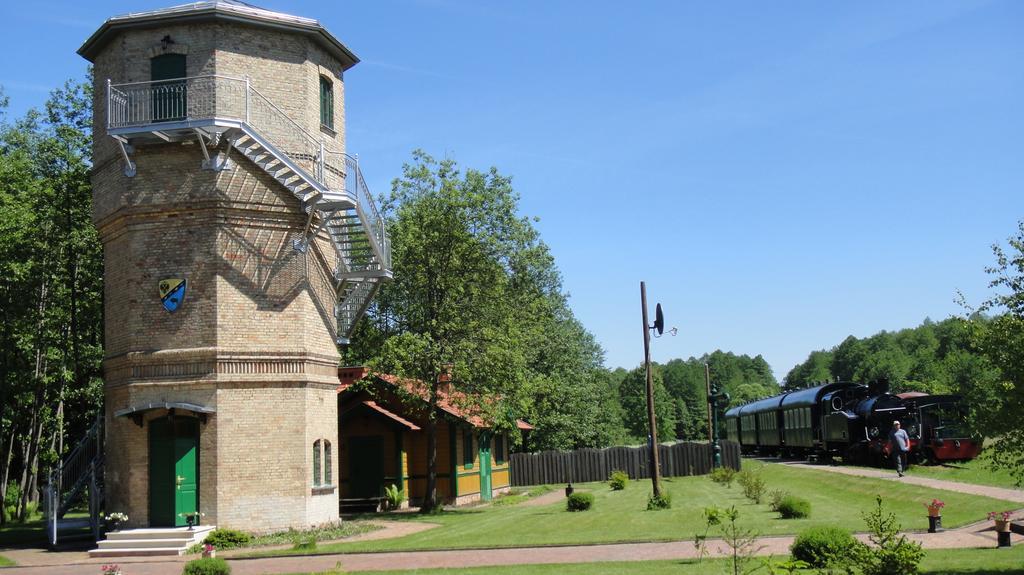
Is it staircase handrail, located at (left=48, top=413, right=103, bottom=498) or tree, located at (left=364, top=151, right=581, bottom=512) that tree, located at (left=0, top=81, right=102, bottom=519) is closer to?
staircase handrail, located at (left=48, top=413, right=103, bottom=498)

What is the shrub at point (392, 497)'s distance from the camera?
3269cm

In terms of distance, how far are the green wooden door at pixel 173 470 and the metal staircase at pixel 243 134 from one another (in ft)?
18.2

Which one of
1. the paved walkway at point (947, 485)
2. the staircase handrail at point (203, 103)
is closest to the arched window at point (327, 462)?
the staircase handrail at point (203, 103)

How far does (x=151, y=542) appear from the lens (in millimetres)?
22750

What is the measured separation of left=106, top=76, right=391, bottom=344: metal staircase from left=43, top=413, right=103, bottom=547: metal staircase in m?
8.63

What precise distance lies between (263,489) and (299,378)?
9.52ft

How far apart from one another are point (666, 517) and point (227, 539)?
10.9m

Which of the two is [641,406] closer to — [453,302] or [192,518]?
[453,302]

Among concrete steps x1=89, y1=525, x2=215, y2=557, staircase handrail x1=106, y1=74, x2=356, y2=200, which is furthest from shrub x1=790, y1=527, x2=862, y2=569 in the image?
staircase handrail x1=106, y1=74, x2=356, y2=200

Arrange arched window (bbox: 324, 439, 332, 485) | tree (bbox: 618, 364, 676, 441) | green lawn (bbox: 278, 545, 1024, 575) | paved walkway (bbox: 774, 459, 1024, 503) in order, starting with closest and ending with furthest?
green lawn (bbox: 278, 545, 1024, 575) < paved walkway (bbox: 774, 459, 1024, 503) < arched window (bbox: 324, 439, 332, 485) < tree (bbox: 618, 364, 676, 441)

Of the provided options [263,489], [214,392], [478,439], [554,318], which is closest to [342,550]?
[263,489]

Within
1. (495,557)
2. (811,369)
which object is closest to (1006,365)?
(495,557)

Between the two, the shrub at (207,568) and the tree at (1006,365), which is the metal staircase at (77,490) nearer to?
the shrub at (207,568)

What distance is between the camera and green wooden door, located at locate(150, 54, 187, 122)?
24406mm
